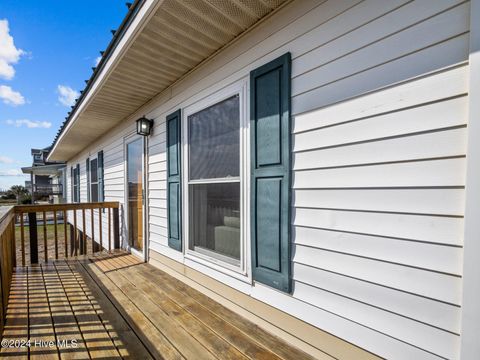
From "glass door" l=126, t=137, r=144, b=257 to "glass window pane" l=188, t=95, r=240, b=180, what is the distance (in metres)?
1.65

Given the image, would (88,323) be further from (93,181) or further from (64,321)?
(93,181)

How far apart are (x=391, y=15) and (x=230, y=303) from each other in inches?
96.6

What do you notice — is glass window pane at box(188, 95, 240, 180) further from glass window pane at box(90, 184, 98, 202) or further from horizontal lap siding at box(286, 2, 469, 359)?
glass window pane at box(90, 184, 98, 202)

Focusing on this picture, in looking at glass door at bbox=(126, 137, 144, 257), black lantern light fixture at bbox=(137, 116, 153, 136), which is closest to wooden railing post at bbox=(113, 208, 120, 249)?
glass door at bbox=(126, 137, 144, 257)

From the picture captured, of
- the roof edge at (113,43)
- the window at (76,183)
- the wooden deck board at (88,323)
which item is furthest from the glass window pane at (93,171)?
the wooden deck board at (88,323)

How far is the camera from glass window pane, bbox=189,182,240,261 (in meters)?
2.32

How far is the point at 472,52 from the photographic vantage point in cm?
102

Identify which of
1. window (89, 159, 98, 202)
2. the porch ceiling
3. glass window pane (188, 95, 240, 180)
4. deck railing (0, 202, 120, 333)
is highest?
the porch ceiling

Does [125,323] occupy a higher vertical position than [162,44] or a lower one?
lower

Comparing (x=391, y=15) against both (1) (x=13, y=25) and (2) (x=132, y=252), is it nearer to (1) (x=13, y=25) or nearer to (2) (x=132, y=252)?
(2) (x=132, y=252)

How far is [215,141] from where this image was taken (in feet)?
8.28

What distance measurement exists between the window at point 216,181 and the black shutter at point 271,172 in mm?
223

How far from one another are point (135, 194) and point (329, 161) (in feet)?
12.4

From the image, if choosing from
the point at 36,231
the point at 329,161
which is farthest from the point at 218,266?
the point at 36,231
